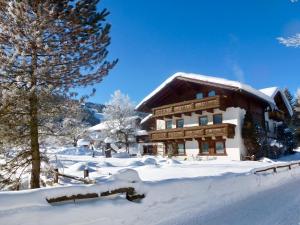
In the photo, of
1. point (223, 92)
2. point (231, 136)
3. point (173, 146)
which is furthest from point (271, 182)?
point (173, 146)

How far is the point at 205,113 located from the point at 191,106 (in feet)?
5.67

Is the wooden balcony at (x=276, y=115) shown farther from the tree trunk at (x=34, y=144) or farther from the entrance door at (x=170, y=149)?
the tree trunk at (x=34, y=144)

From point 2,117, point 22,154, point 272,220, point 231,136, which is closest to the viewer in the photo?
point 272,220

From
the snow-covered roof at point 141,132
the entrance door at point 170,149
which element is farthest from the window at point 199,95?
the snow-covered roof at point 141,132

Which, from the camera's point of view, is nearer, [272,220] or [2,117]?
[272,220]

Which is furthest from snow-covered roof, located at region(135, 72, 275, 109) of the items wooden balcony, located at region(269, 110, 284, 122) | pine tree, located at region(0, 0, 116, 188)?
pine tree, located at region(0, 0, 116, 188)

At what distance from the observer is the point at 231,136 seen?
27.7 meters

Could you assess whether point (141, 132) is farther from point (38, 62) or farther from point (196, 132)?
point (38, 62)

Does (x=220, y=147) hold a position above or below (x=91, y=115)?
Answer: below

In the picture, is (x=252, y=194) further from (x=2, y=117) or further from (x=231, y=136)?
(x=231, y=136)

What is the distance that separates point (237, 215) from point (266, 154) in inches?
923

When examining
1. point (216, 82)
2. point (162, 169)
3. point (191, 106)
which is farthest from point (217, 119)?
point (162, 169)

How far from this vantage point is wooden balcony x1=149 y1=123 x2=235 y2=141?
27.4 m

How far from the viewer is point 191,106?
99.1 ft
